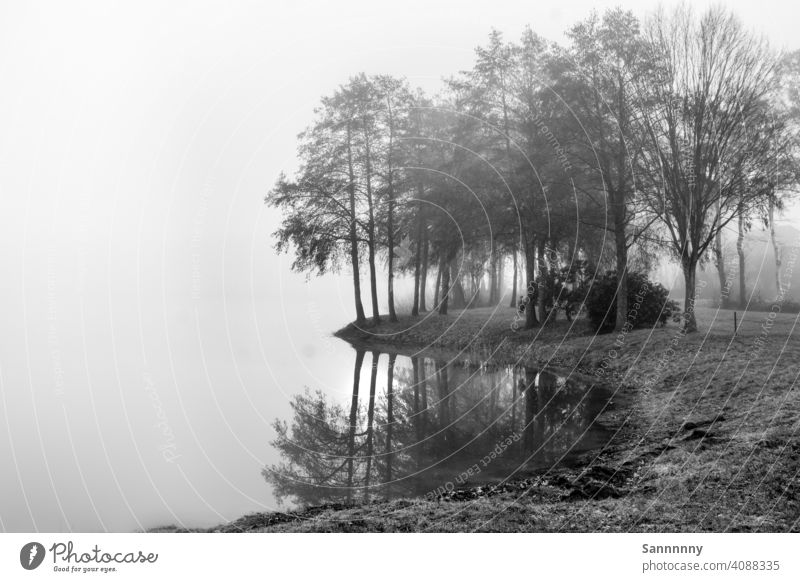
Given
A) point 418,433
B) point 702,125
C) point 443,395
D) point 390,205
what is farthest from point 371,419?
point 702,125

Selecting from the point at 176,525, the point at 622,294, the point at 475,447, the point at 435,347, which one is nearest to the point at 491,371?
the point at 435,347

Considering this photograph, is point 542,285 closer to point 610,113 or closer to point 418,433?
point 610,113

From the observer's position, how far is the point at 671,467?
278 inches

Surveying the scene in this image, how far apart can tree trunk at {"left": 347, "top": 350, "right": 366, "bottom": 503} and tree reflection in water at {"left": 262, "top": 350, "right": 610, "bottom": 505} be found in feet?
0.05

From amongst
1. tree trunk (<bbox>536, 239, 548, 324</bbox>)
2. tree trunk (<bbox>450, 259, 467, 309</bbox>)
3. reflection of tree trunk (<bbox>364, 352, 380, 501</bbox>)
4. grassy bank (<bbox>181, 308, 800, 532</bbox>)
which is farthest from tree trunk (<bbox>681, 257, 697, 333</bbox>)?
tree trunk (<bbox>450, 259, 467, 309</bbox>)

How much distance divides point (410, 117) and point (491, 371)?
21.4ft

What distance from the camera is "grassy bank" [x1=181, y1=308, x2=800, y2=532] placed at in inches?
232

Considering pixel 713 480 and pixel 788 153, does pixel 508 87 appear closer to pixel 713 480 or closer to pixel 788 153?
pixel 788 153

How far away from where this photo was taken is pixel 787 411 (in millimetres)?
8258

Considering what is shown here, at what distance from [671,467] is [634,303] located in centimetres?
1065

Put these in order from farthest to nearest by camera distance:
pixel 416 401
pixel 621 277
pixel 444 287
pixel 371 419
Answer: pixel 444 287 < pixel 621 277 < pixel 416 401 < pixel 371 419

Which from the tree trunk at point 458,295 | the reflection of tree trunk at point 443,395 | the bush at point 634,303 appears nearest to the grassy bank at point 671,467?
the reflection of tree trunk at point 443,395

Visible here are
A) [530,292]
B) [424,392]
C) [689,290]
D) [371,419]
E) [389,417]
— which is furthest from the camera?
[530,292]
